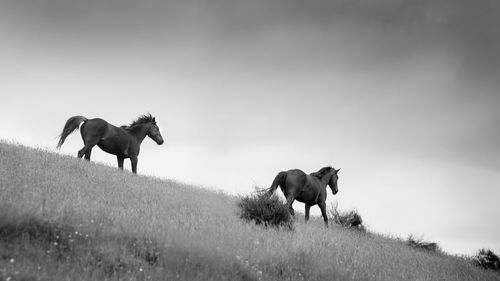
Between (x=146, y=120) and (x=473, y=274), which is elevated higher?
(x=146, y=120)

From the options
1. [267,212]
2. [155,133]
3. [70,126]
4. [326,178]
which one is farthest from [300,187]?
[70,126]

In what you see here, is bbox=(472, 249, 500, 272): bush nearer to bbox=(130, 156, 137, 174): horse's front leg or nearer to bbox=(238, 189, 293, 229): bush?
bbox=(238, 189, 293, 229): bush

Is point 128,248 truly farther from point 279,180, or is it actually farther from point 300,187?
point 300,187

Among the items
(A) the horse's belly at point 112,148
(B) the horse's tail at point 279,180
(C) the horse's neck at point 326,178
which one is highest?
(C) the horse's neck at point 326,178

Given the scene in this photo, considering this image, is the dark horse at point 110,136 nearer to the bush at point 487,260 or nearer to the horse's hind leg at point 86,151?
the horse's hind leg at point 86,151

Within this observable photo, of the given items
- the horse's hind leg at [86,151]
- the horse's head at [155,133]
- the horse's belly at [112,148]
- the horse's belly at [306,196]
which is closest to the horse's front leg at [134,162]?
the horse's belly at [112,148]

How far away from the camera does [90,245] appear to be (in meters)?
7.07

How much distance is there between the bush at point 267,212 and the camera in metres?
13.6

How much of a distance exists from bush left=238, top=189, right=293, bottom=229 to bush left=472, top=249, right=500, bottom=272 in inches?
472

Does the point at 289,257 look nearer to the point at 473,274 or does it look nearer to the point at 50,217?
the point at 50,217

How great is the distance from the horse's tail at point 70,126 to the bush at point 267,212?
7.66 m

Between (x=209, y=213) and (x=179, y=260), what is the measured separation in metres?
5.34

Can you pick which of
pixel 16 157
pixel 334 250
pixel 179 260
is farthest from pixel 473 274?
pixel 16 157

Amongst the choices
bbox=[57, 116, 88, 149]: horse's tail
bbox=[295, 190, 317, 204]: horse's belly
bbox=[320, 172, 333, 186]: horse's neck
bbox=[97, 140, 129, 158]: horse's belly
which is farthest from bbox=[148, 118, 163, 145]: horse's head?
bbox=[320, 172, 333, 186]: horse's neck
